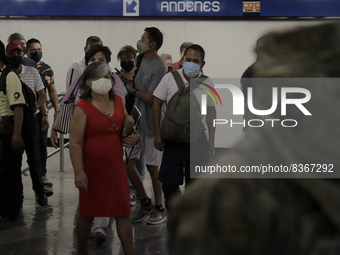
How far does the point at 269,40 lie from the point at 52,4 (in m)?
9.62

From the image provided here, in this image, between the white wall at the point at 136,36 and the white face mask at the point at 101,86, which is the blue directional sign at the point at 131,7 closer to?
the white wall at the point at 136,36

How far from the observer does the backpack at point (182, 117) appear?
11.8 ft

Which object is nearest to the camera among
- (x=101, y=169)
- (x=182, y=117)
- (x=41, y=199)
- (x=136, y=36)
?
(x=101, y=169)

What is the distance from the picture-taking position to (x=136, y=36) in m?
9.62

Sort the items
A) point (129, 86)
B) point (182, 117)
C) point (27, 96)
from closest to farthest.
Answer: point (182, 117) < point (129, 86) < point (27, 96)

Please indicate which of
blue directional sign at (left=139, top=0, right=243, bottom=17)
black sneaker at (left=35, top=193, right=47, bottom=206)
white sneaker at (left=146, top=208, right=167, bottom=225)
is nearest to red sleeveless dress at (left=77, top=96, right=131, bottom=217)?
white sneaker at (left=146, top=208, right=167, bottom=225)

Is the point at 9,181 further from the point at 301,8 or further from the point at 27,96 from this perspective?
the point at 301,8

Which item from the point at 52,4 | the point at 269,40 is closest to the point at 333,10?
the point at 52,4

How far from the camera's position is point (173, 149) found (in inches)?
150

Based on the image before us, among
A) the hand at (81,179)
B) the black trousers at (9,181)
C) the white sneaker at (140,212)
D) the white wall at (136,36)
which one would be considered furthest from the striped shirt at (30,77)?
the white wall at (136,36)

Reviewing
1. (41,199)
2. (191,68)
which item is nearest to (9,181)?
(41,199)

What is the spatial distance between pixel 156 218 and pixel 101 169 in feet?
4.78

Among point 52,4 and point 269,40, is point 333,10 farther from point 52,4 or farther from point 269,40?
point 269,40

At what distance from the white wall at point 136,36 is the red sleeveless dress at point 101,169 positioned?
A: 22.2 feet
